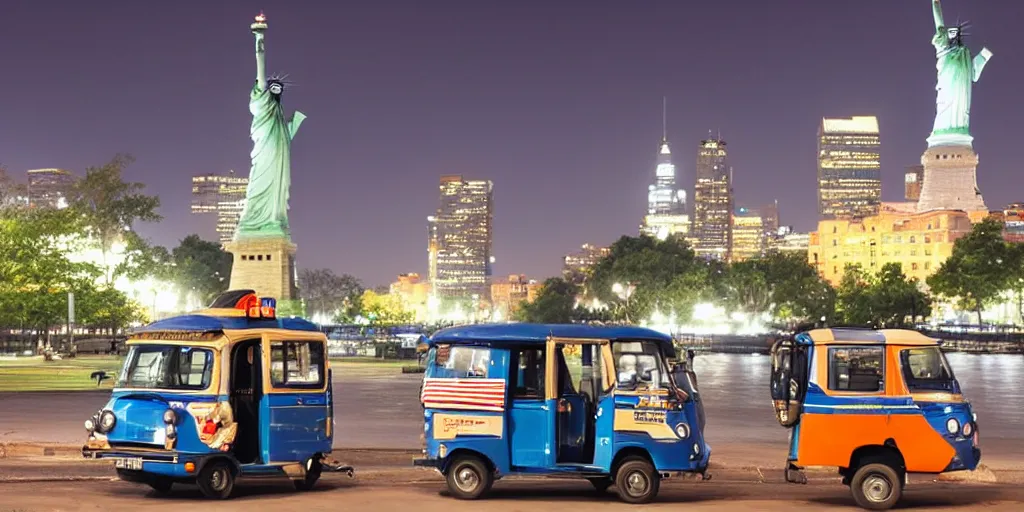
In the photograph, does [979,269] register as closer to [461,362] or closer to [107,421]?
[461,362]

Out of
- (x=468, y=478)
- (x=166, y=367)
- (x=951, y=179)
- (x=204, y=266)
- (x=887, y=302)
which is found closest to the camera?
(x=166, y=367)

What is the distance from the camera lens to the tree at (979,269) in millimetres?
116500

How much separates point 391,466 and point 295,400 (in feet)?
13.2

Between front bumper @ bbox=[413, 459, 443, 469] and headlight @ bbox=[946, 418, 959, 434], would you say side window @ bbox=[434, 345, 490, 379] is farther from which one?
headlight @ bbox=[946, 418, 959, 434]

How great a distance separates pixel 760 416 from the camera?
31.7 metres

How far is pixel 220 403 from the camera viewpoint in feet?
55.7

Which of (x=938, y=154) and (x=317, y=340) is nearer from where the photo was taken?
(x=317, y=340)

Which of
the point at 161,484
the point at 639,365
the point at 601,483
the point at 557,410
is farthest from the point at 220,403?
the point at 639,365

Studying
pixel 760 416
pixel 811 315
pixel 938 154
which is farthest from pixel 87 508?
pixel 938 154

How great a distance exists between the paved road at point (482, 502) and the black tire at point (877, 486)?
13.6 inches

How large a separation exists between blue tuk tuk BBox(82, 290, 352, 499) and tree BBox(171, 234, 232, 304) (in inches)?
5091

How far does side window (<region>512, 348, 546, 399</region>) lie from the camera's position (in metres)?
17.7

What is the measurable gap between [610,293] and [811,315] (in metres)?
31.5

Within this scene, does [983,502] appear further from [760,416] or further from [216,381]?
[760,416]
